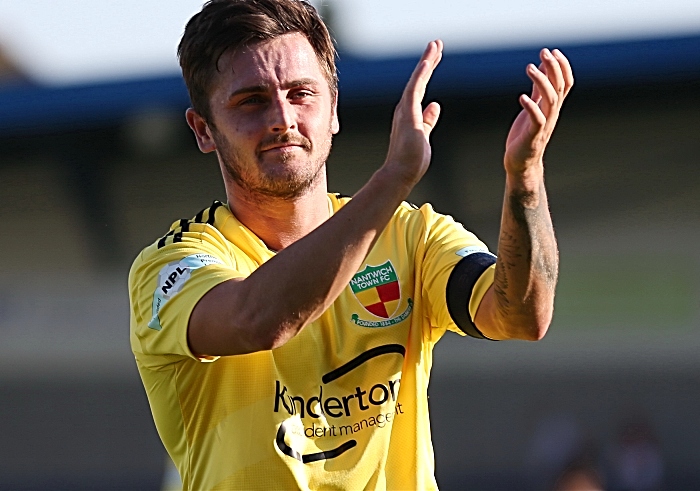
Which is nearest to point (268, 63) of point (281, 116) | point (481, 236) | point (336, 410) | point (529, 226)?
point (281, 116)

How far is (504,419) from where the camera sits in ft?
37.6

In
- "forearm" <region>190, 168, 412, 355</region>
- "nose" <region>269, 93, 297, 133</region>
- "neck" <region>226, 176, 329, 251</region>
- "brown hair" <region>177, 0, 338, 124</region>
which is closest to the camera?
"forearm" <region>190, 168, 412, 355</region>

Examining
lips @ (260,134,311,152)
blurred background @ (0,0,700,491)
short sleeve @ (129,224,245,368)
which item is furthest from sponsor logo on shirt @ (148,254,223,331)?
blurred background @ (0,0,700,491)

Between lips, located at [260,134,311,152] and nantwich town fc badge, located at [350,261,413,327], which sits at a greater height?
lips, located at [260,134,311,152]

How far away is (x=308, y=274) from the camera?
281 cm

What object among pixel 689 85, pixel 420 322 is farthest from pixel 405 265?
pixel 689 85

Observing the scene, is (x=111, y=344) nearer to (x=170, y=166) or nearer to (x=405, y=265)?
(x=170, y=166)

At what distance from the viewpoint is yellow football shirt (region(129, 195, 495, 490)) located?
327 centimetres

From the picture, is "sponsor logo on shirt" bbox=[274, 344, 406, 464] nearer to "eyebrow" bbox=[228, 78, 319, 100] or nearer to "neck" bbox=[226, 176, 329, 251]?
"neck" bbox=[226, 176, 329, 251]

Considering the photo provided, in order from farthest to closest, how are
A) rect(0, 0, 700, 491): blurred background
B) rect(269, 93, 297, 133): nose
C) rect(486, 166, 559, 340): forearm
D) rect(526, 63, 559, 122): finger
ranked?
rect(0, 0, 700, 491): blurred background
rect(269, 93, 297, 133): nose
rect(486, 166, 559, 340): forearm
rect(526, 63, 559, 122): finger

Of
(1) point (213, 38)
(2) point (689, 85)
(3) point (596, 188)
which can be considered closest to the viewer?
(1) point (213, 38)

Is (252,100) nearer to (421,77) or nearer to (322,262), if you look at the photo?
(421,77)

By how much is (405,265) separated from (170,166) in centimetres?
845

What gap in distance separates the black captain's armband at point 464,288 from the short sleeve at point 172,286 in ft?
2.05
